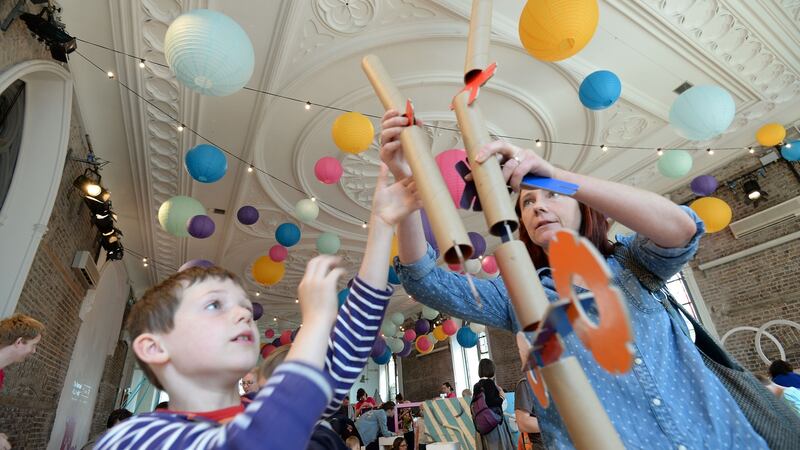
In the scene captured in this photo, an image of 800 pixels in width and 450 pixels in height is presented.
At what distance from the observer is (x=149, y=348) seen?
0.88 metres

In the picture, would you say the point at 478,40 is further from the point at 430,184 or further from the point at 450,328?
the point at 450,328

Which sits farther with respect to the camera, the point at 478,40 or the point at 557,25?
the point at 557,25

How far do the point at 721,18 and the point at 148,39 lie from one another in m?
6.27

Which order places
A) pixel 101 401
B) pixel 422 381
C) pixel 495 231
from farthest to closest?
1. pixel 422 381
2. pixel 101 401
3. pixel 495 231

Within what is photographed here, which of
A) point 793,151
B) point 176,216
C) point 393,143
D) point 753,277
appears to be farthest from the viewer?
point 753,277

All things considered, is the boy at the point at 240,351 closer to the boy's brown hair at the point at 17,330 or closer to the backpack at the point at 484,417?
the boy's brown hair at the point at 17,330

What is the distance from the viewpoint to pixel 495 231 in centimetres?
47

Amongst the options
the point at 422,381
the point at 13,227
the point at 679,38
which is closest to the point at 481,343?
the point at 422,381

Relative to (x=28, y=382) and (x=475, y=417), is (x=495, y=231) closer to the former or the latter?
(x=475, y=417)

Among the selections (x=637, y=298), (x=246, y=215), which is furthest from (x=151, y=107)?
(x=637, y=298)

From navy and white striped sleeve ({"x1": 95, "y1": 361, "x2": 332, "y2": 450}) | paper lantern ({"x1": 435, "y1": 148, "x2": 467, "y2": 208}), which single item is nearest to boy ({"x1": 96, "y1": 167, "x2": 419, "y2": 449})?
navy and white striped sleeve ({"x1": 95, "y1": 361, "x2": 332, "y2": 450})

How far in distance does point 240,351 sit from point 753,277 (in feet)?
26.4

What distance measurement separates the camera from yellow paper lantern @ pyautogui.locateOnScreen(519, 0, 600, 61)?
105 inches

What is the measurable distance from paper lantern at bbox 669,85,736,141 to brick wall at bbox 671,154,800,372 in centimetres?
362
